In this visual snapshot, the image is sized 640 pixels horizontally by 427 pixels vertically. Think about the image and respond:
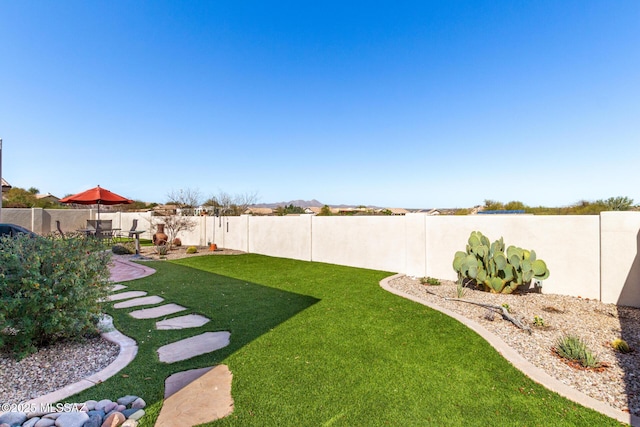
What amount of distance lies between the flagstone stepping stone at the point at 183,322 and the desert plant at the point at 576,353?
16.1 feet

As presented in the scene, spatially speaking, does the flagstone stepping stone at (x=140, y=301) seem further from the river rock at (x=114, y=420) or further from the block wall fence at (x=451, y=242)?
the block wall fence at (x=451, y=242)

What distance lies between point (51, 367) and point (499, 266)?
746cm

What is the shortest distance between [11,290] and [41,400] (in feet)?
4.96

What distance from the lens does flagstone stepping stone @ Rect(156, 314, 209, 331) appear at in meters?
4.52

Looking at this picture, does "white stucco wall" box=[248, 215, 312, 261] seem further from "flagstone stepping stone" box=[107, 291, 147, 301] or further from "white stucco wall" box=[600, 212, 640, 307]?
"white stucco wall" box=[600, 212, 640, 307]

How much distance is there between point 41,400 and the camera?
257 cm

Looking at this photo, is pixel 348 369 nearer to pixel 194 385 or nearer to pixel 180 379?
pixel 194 385

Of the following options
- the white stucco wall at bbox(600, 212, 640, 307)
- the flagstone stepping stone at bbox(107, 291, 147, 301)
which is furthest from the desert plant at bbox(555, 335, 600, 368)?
the flagstone stepping stone at bbox(107, 291, 147, 301)

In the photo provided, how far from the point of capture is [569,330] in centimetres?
439

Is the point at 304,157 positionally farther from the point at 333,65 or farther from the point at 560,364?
the point at 560,364

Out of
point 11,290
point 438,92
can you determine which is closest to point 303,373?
point 11,290

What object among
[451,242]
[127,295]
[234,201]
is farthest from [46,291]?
[234,201]

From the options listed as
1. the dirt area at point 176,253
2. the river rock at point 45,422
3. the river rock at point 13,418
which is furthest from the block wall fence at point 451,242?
the river rock at point 13,418

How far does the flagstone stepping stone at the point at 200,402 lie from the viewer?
2.31m
